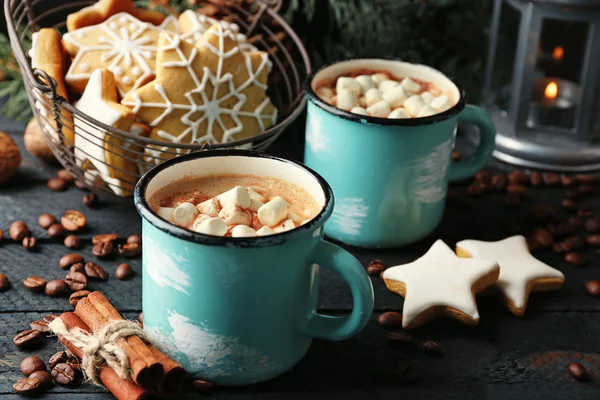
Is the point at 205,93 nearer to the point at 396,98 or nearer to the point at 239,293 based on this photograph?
the point at 396,98

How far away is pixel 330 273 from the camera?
4.82 feet

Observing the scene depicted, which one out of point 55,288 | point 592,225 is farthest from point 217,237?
point 592,225

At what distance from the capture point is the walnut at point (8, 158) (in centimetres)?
164

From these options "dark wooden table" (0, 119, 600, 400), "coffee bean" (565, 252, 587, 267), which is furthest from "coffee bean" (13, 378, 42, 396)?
"coffee bean" (565, 252, 587, 267)

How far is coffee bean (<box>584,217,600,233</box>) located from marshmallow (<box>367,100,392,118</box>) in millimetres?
482

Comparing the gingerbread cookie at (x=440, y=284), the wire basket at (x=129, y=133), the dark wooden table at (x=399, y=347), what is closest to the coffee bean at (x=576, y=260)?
the dark wooden table at (x=399, y=347)

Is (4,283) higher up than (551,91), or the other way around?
(551,91)

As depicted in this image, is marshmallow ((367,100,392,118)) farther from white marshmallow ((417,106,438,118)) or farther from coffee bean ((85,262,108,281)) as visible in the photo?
coffee bean ((85,262,108,281))

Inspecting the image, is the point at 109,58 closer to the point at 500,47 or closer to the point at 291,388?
the point at 291,388

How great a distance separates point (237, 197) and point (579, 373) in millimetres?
573

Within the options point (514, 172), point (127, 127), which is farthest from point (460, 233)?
point (127, 127)

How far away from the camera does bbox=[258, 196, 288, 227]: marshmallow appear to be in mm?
1152

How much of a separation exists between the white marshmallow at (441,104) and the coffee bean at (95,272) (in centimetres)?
66

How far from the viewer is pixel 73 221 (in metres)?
1.55
